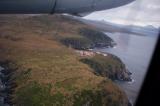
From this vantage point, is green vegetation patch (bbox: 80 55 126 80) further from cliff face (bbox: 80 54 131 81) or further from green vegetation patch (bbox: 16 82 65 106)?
green vegetation patch (bbox: 16 82 65 106)

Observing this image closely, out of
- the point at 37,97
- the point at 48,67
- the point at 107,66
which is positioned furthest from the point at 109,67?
the point at 37,97

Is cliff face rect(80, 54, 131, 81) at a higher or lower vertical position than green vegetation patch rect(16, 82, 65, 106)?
higher

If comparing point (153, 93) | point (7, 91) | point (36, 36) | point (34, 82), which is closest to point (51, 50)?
point (36, 36)

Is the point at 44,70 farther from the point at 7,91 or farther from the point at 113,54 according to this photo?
the point at 113,54

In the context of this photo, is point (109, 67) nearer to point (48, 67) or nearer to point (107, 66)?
point (107, 66)

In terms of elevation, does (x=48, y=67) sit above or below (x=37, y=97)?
above

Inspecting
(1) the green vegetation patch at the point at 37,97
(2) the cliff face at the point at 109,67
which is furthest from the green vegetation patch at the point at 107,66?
(1) the green vegetation patch at the point at 37,97

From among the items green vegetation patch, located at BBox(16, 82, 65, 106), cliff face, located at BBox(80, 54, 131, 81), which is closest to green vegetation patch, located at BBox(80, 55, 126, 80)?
cliff face, located at BBox(80, 54, 131, 81)

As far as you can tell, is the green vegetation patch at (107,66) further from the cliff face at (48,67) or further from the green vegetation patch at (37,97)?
the green vegetation patch at (37,97)
